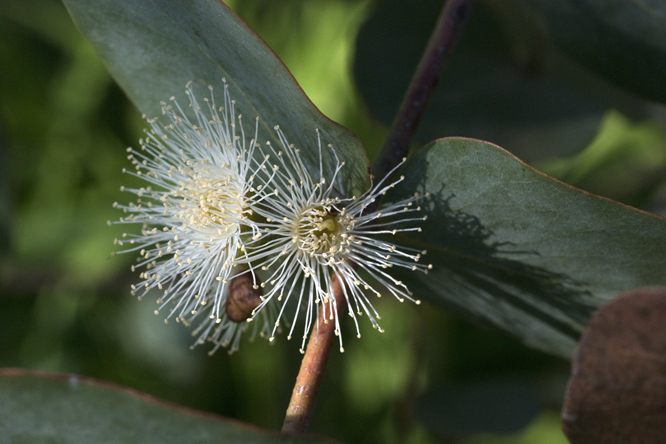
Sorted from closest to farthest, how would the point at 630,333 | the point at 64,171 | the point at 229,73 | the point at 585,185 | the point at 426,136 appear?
the point at 630,333, the point at 229,73, the point at 426,136, the point at 585,185, the point at 64,171

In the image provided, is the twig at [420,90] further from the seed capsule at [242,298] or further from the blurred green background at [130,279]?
the blurred green background at [130,279]

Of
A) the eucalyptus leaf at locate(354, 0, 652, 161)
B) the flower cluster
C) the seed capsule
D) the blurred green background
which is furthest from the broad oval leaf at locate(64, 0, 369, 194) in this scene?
the blurred green background

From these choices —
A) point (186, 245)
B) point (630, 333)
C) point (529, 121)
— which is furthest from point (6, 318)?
point (630, 333)

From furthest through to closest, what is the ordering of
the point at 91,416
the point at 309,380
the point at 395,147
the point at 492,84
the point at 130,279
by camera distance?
the point at 130,279, the point at 492,84, the point at 395,147, the point at 309,380, the point at 91,416

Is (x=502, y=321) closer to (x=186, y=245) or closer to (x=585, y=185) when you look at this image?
(x=186, y=245)

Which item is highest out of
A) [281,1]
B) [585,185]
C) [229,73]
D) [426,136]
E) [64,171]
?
[281,1]

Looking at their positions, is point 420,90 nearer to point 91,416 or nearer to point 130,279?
point 91,416

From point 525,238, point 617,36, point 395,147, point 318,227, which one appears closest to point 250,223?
point 318,227

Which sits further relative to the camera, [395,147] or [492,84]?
[492,84]
